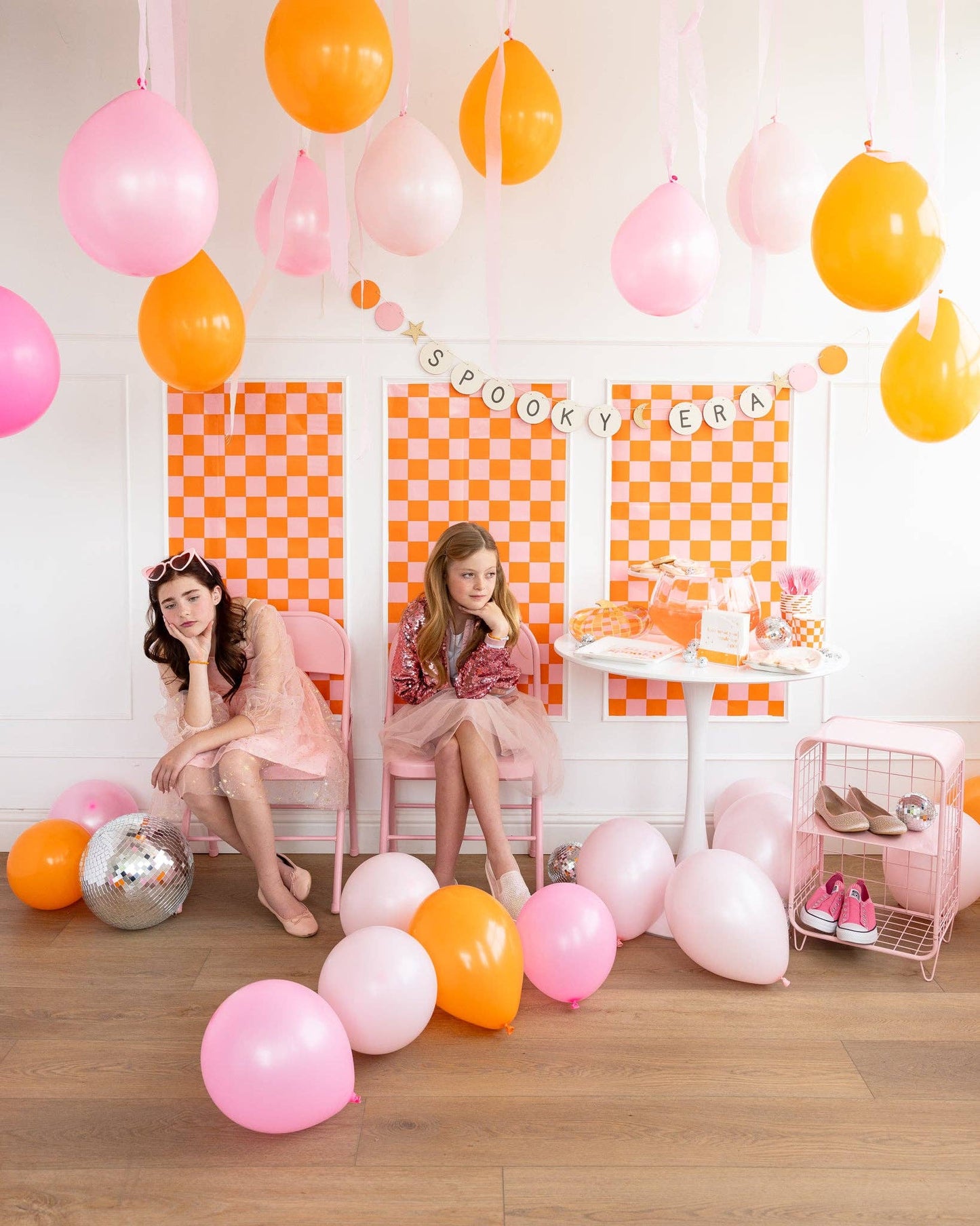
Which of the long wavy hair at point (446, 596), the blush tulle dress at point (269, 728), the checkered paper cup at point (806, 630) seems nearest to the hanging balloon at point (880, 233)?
the checkered paper cup at point (806, 630)

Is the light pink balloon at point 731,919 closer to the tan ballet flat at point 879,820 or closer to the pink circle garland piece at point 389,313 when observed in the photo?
the tan ballet flat at point 879,820

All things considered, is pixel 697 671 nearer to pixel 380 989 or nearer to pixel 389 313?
pixel 380 989

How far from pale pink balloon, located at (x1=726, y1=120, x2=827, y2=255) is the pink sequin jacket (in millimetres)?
1378

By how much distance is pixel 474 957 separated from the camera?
219cm

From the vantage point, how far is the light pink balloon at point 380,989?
2.06m

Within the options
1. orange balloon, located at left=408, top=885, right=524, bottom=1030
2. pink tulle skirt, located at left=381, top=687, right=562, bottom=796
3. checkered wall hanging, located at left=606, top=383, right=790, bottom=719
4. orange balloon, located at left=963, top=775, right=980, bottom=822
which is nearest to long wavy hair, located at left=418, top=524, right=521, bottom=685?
pink tulle skirt, located at left=381, top=687, right=562, bottom=796

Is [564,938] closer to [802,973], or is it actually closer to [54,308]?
[802,973]

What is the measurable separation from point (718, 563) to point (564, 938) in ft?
5.03

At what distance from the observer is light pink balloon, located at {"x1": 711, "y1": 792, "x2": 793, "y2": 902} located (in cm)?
276

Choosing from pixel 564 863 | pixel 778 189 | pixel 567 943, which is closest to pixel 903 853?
pixel 564 863

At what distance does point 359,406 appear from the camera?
328 cm

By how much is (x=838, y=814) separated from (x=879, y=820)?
0.33 ft

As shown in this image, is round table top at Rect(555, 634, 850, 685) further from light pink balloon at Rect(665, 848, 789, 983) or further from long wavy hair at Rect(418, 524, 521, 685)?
light pink balloon at Rect(665, 848, 789, 983)

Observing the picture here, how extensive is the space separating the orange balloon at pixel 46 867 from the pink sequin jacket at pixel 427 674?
3.44 feet
